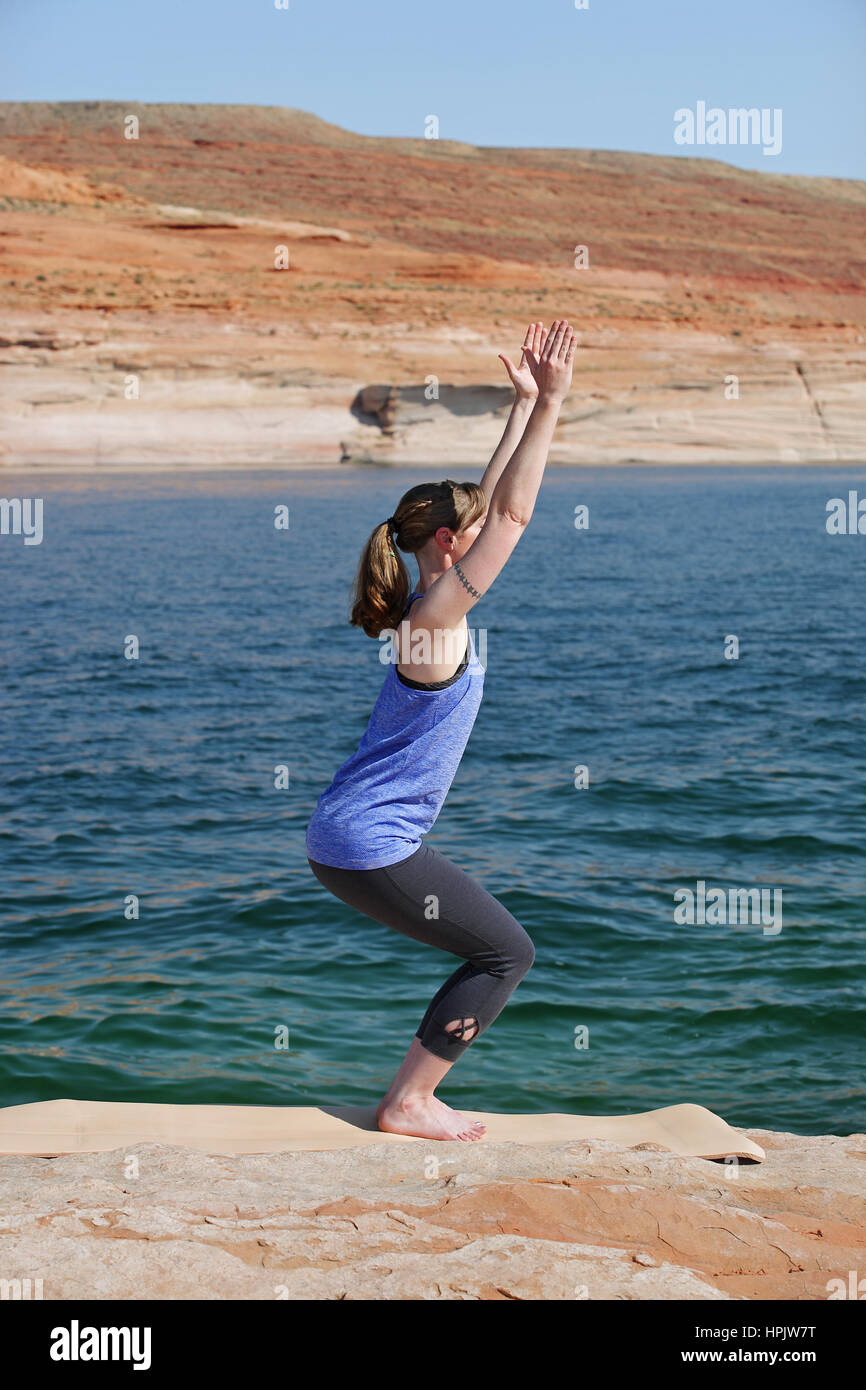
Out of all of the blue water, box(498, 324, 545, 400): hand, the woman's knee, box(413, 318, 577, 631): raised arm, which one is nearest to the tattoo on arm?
box(413, 318, 577, 631): raised arm

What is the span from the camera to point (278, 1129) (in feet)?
13.9

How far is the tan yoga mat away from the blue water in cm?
151

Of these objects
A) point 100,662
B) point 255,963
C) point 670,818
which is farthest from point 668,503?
point 255,963

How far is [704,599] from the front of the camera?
22.5 m

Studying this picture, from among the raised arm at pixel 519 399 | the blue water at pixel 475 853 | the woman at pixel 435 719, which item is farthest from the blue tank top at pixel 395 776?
the blue water at pixel 475 853

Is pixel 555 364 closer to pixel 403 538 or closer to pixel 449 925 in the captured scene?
pixel 403 538

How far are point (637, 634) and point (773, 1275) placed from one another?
16145 millimetres

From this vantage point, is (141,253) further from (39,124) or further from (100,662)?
(39,124)

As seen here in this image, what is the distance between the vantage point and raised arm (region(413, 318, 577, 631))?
3332 mm

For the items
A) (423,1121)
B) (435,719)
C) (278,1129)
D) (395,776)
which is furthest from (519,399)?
(278,1129)

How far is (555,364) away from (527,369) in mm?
348

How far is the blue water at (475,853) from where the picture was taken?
250 inches

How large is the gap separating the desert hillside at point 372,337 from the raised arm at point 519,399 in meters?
34.3

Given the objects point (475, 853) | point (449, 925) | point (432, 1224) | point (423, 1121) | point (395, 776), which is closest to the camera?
point (432, 1224)
